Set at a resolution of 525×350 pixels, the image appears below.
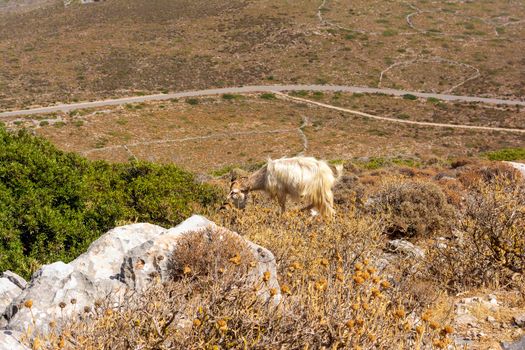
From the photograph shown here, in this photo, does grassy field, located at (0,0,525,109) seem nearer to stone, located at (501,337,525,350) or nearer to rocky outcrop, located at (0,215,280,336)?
rocky outcrop, located at (0,215,280,336)

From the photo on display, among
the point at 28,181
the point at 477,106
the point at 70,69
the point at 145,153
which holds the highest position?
the point at 28,181

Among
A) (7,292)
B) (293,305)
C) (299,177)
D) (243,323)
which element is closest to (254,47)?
(299,177)

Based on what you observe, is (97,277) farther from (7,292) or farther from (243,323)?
(243,323)

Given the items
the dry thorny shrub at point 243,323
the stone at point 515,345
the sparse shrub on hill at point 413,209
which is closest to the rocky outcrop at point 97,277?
the dry thorny shrub at point 243,323

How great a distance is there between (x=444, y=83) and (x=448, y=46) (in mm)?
15941

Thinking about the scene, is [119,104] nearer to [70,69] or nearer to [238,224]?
[70,69]

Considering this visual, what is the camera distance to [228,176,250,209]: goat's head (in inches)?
398

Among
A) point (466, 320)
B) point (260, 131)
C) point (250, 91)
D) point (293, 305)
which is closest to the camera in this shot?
point (293, 305)

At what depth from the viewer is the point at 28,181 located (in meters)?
9.41

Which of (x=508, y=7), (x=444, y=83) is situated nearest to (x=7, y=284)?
(x=444, y=83)

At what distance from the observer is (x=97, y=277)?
5.23m

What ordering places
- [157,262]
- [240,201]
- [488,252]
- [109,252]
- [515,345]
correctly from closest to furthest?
[515,345] < [157,262] < [109,252] < [488,252] < [240,201]

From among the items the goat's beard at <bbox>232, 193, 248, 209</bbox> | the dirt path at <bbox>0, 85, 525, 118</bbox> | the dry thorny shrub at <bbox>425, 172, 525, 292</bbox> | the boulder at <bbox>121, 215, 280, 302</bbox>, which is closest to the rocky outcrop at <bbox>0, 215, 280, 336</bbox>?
the boulder at <bbox>121, 215, 280, 302</bbox>

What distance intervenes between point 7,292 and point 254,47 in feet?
253
